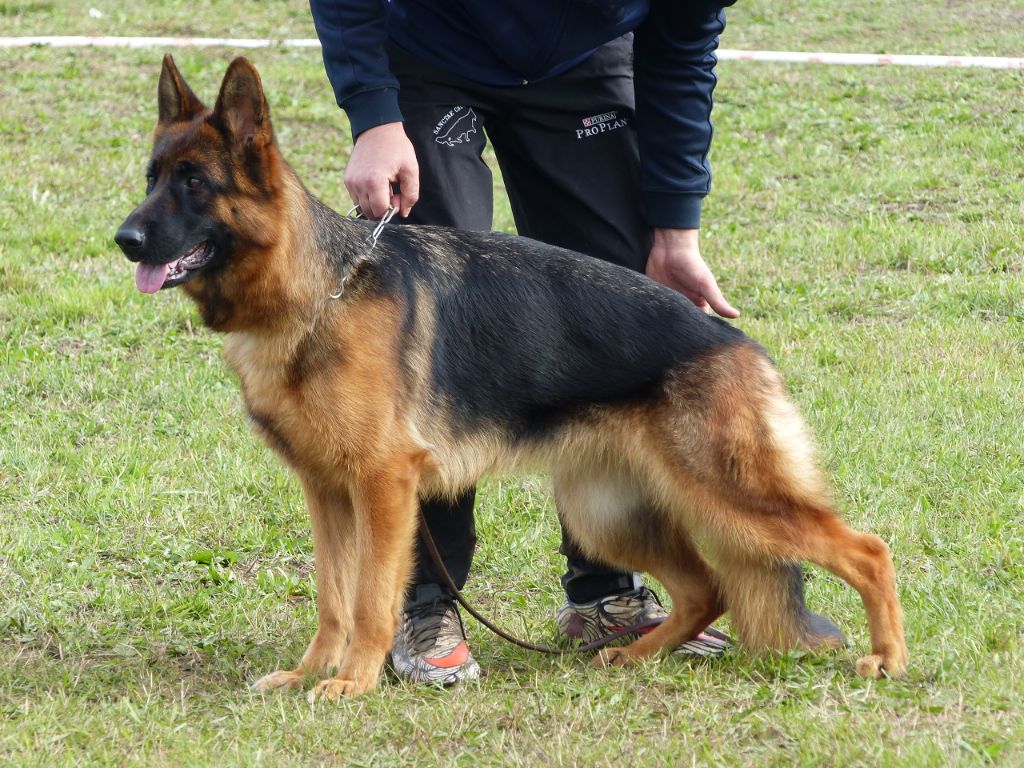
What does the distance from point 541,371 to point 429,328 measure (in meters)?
0.36

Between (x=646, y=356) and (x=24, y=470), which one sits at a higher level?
(x=646, y=356)

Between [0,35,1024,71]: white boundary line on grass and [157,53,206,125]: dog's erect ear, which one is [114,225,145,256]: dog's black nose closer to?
[157,53,206,125]: dog's erect ear

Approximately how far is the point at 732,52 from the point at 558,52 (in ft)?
37.0

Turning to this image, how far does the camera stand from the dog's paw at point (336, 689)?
139 inches

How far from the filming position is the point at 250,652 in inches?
157

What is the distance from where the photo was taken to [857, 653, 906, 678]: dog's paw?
3.52 m

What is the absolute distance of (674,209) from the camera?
13.3 ft

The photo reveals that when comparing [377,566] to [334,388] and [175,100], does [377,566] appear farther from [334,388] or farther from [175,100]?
[175,100]

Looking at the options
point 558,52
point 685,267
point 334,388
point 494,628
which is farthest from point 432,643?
point 558,52

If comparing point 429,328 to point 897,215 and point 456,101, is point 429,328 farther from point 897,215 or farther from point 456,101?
point 897,215

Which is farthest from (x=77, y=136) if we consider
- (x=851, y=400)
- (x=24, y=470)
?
(x=851, y=400)

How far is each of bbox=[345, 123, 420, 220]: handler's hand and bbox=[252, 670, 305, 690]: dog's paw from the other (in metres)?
1.43

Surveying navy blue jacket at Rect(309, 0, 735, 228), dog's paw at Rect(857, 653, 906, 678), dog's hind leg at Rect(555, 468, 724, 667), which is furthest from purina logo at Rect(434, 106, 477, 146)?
dog's paw at Rect(857, 653, 906, 678)

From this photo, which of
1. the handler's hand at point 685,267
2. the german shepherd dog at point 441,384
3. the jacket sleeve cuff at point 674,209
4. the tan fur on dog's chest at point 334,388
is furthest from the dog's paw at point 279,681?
the jacket sleeve cuff at point 674,209
